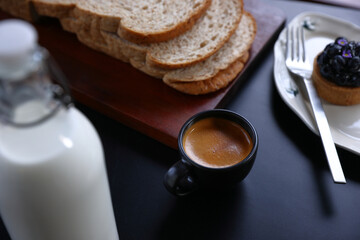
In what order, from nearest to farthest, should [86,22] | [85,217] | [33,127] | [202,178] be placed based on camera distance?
[33,127] → [85,217] → [202,178] → [86,22]

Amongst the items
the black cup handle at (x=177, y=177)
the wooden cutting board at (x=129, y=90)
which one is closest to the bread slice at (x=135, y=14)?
the wooden cutting board at (x=129, y=90)

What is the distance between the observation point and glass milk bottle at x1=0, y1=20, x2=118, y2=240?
55 centimetres

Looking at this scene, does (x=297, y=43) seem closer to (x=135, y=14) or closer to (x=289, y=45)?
(x=289, y=45)

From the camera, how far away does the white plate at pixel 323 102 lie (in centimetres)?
123

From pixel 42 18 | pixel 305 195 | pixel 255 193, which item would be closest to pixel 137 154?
pixel 255 193

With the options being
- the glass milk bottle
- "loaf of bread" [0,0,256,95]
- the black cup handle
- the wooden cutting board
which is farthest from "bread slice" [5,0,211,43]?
the glass milk bottle

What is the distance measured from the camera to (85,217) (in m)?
0.76

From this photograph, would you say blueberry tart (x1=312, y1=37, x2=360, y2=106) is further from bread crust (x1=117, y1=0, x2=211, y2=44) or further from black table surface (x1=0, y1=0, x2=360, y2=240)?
bread crust (x1=117, y1=0, x2=211, y2=44)

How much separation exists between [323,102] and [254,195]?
44 cm

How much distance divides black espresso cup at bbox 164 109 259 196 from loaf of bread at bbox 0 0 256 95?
0.87 feet

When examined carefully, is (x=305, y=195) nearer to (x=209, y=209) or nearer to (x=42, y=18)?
(x=209, y=209)

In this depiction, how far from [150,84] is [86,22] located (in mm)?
364

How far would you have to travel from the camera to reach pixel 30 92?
23.3 inches

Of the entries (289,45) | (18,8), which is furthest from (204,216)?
(18,8)
